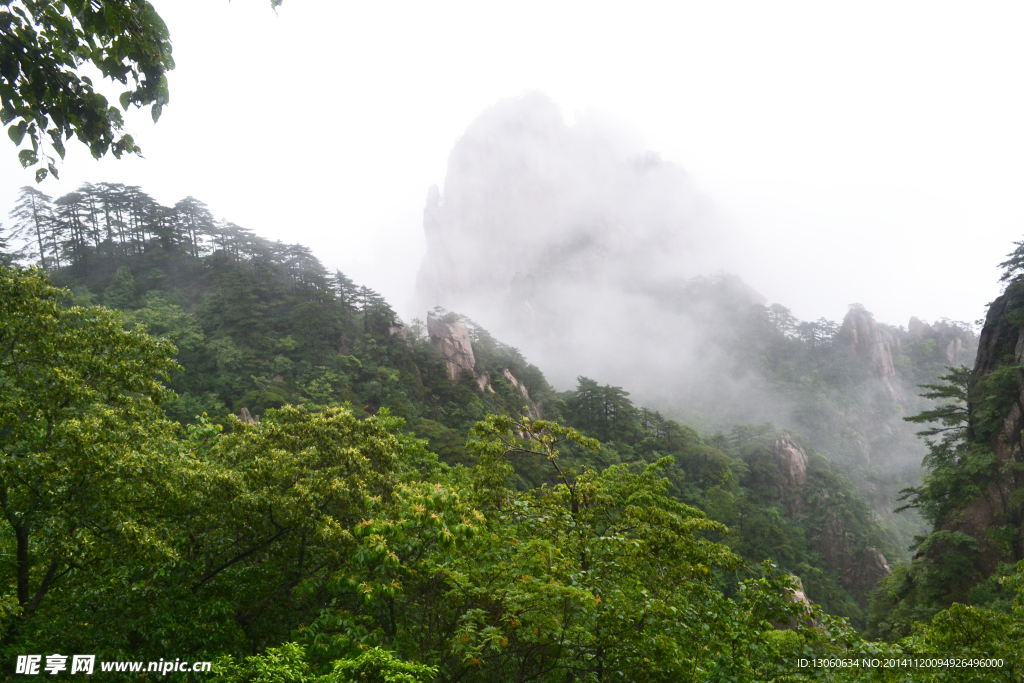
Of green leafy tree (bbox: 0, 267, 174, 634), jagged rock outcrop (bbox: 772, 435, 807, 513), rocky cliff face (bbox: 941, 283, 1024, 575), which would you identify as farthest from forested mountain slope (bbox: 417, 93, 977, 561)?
green leafy tree (bbox: 0, 267, 174, 634)

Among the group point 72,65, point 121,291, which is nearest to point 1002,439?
point 72,65

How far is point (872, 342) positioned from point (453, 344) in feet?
221

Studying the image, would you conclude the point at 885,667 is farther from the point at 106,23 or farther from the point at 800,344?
the point at 800,344

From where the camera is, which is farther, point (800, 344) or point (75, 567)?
point (800, 344)

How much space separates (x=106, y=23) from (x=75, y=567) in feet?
24.6

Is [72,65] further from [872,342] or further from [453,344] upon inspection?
[872,342]

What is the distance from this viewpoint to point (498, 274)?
103125 mm

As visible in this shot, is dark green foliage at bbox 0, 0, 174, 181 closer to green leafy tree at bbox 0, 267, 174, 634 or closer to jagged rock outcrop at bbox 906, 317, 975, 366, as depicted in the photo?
green leafy tree at bbox 0, 267, 174, 634

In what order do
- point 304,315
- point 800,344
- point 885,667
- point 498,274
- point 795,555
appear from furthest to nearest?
point 498,274 → point 800,344 → point 304,315 → point 795,555 → point 885,667

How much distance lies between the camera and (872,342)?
69812mm

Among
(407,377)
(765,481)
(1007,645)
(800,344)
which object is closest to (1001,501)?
(1007,645)

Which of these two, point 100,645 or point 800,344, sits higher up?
point 800,344

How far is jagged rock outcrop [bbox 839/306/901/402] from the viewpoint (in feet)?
221

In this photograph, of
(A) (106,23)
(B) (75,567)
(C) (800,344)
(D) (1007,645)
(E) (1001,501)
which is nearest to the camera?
(A) (106,23)
